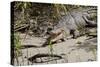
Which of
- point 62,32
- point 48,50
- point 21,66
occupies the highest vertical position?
point 62,32

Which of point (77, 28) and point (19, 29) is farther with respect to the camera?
point (77, 28)

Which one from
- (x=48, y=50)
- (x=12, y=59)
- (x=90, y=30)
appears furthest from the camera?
(x=90, y=30)

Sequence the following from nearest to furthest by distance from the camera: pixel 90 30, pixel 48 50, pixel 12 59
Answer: pixel 12 59 → pixel 48 50 → pixel 90 30

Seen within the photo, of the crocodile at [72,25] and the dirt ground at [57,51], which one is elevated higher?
the crocodile at [72,25]

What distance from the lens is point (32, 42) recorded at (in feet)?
6.70

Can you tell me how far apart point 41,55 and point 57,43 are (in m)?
0.22

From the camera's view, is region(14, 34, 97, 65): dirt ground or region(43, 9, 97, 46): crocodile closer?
region(14, 34, 97, 65): dirt ground

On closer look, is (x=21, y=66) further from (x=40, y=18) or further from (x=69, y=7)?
(x=69, y=7)

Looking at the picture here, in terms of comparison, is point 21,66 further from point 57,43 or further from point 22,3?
point 22,3

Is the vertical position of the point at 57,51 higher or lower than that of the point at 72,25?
lower

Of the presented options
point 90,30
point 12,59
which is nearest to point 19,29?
point 12,59

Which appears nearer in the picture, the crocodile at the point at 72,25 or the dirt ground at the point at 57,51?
the dirt ground at the point at 57,51

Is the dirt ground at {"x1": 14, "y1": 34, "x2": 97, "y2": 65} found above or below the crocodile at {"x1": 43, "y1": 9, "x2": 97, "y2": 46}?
below
